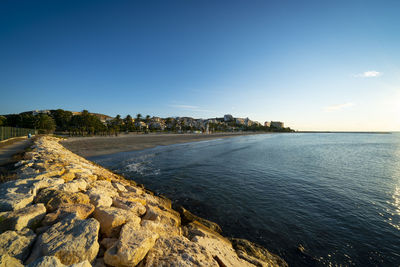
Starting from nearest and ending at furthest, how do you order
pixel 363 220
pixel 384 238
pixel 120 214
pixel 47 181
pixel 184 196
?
pixel 120 214
pixel 47 181
pixel 384 238
pixel 363 220
pixel 184 196

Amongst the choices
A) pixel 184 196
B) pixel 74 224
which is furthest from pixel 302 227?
pixel 74 224

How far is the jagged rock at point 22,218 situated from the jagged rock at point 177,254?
2.71m

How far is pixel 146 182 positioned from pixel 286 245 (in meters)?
9.03

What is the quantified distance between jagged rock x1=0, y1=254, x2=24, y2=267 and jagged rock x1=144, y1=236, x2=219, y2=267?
2.01 meters

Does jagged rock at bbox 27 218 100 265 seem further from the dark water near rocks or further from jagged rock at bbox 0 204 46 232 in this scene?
the dark water near rocks

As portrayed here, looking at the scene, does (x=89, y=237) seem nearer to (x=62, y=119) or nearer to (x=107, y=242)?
(x=107, y=242)

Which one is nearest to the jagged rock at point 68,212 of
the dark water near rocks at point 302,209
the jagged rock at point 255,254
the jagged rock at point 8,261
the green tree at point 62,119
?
the jagged rock at point 8,261

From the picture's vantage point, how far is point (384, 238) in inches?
228

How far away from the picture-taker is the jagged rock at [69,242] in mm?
2648

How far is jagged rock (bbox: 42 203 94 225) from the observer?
3451 millimetres

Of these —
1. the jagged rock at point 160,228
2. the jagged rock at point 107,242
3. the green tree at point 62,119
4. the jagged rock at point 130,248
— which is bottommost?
the jagged rock at point 160,228

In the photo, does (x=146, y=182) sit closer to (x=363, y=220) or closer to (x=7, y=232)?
(x=7, y=232)

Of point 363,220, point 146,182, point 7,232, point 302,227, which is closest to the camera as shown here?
point 7,232

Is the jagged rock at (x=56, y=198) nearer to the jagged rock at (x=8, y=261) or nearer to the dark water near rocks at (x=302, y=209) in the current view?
the jagged rock at (x=8, y=261)
